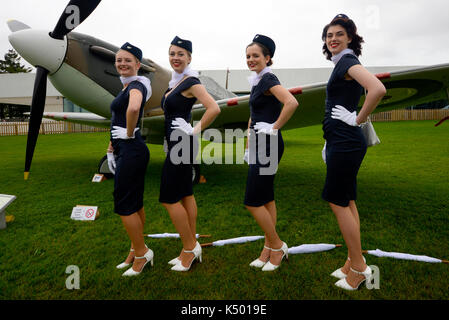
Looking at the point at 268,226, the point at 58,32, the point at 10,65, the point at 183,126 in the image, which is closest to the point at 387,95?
the point at 268,226

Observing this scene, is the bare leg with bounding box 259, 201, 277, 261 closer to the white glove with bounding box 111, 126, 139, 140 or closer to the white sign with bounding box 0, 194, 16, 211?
the white glove with bounding box 111, 126, 139, 140

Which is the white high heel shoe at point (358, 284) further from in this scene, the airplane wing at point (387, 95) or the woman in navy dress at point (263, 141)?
the airplane wing at point (387, 95)

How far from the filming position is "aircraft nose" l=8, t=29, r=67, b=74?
413 centimetres

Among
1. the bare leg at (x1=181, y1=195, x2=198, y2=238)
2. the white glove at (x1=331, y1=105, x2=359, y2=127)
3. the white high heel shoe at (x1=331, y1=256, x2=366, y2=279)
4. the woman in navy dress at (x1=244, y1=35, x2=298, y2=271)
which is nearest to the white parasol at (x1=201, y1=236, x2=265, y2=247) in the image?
the bare leg at (x1=181, y1=195, x2=198, y2=238)

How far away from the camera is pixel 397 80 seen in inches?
118

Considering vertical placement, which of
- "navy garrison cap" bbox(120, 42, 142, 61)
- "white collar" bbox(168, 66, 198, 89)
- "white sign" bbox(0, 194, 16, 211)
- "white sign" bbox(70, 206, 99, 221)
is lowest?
"white sign" bbox(70, 206, 99, 221)

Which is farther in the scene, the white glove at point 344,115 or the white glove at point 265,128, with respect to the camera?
the white glove at point 265,128

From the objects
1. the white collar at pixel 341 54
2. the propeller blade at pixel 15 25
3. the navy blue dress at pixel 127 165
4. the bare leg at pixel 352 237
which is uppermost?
the propeller blade at pixel 15 25

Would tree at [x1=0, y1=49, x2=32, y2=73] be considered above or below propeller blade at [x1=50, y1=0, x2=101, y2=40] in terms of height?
above

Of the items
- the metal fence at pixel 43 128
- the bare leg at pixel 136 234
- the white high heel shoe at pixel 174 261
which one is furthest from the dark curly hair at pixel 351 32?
the metal fence at pixel 43 128

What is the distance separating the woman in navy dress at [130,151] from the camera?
1999 mm

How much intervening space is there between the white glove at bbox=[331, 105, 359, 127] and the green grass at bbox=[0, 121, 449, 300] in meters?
1.16
